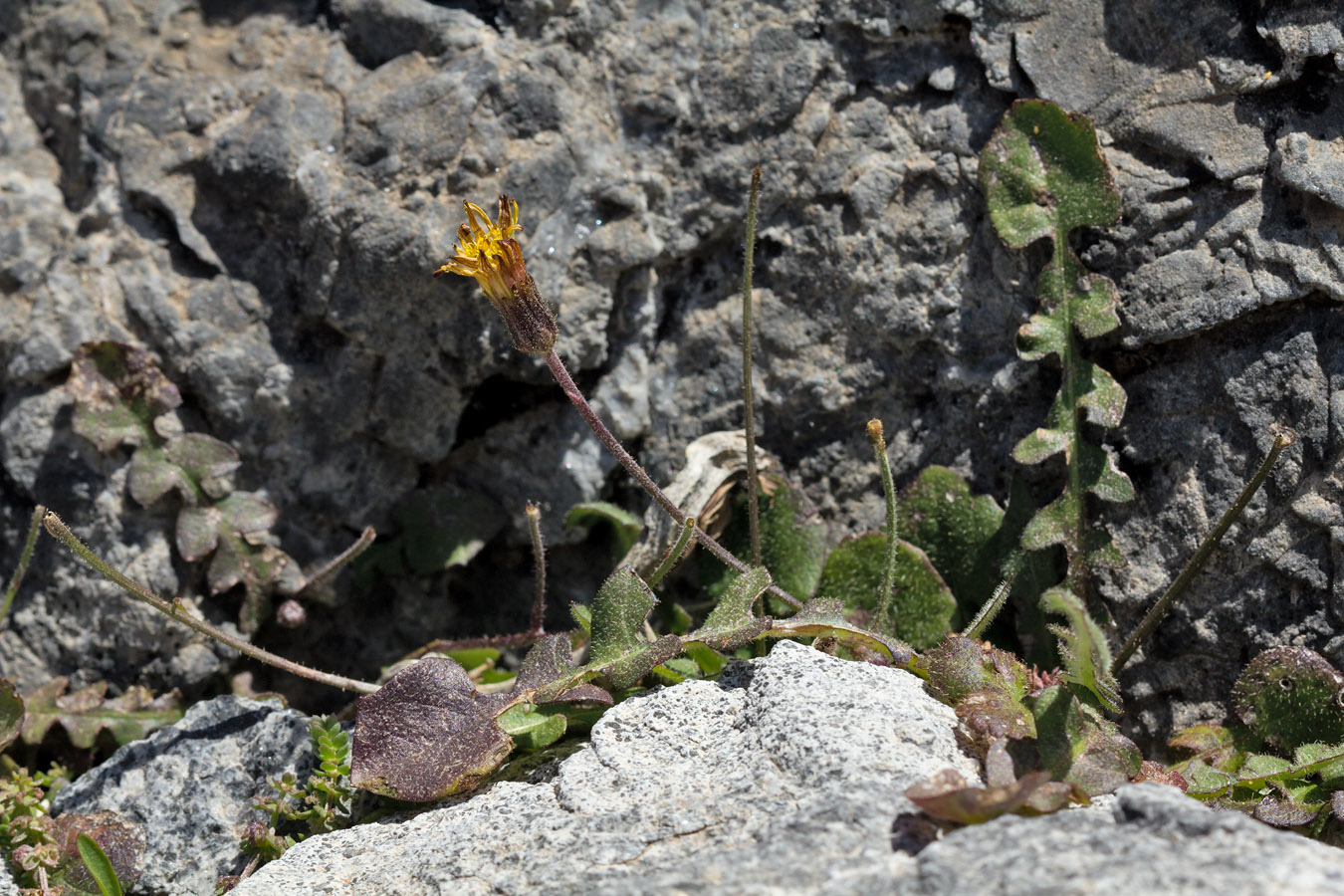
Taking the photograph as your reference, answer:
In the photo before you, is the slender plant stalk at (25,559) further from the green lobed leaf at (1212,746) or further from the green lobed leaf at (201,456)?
the green lobed leaf at (1212,746)

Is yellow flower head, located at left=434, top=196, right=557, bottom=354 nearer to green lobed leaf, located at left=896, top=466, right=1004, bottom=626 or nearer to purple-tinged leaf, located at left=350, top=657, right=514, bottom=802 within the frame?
purple-tinged leaf, located at left=350, top=657, right=514, bottom=802

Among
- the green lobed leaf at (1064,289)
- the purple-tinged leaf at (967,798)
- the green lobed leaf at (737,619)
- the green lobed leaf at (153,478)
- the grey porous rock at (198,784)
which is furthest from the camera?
the green lobed leaf at (153,478)

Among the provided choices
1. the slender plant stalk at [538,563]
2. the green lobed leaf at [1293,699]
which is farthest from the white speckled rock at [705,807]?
the green lobed leaf at [1293,699]

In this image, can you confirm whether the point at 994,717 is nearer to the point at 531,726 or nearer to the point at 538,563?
the point at 531,726

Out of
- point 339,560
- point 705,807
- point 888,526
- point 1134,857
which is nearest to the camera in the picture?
point 1134,857

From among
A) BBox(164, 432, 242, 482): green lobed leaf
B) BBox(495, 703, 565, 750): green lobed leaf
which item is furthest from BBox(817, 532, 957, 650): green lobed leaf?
BBox(164, 432, 242, 482): green lobed leaf

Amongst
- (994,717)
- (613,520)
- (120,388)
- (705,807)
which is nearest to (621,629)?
(705,807)
